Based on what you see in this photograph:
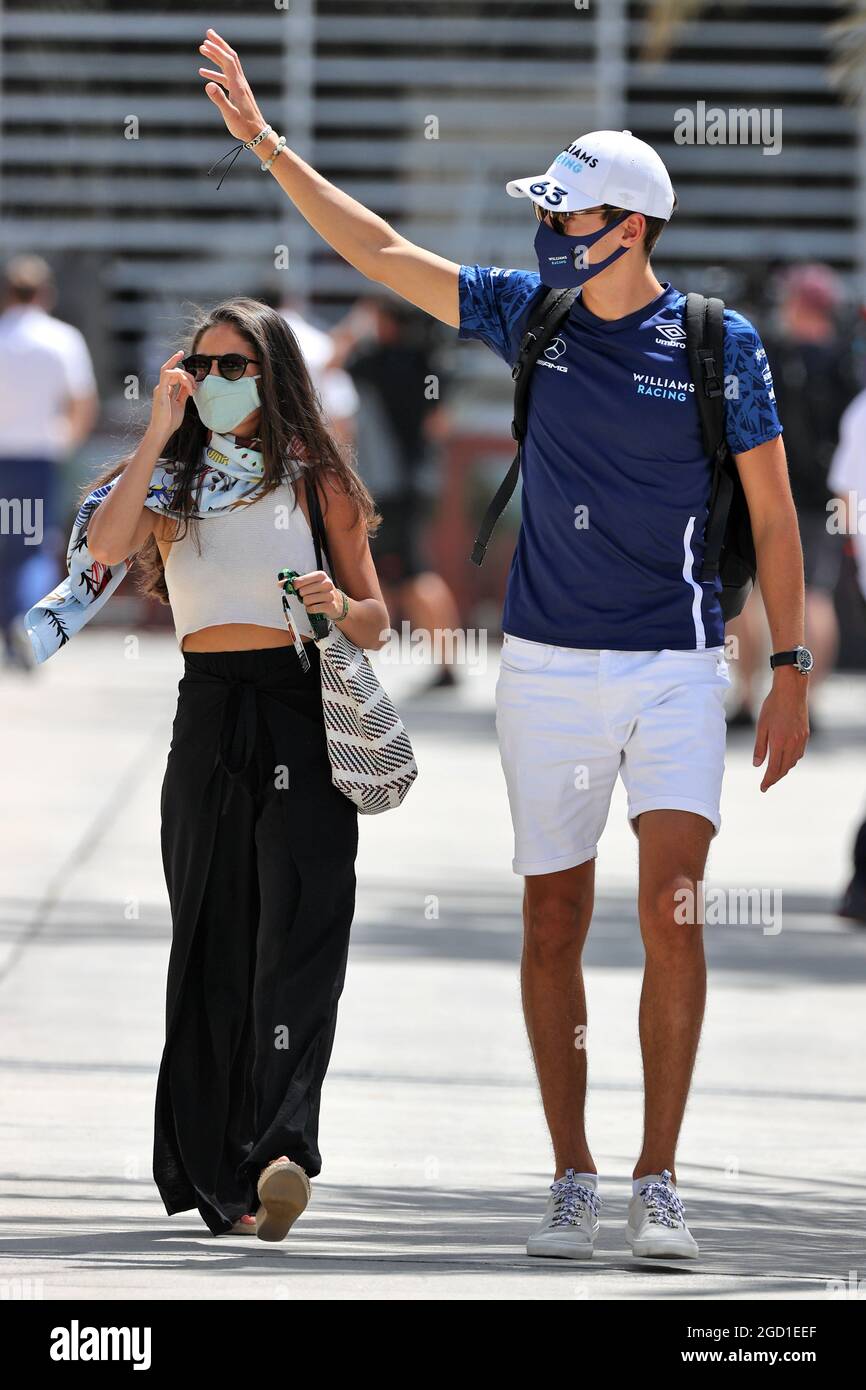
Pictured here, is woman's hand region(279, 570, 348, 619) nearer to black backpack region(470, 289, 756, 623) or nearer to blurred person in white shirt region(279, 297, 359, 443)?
black backpack region(470, 289, 756, 623)

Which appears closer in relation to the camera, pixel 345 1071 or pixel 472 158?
pixel 345 1071

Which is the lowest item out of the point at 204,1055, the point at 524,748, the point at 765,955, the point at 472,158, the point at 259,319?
the point at 765,955

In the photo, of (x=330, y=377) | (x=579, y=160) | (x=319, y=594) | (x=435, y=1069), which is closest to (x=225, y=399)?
(x=319, y=594)

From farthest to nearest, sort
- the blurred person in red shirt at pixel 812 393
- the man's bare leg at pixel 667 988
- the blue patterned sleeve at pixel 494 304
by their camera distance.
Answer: the blurred person in red shirt at pixel 812 393 → the blue patterned sleeve at pixel 494 304 → the man's bare leg at pixel 667 988

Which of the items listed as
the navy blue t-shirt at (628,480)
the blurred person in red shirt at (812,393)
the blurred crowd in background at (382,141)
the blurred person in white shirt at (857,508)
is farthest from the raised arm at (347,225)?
the blurred crowd in background at (382,141)

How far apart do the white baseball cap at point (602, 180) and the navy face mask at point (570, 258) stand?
50 millimetres

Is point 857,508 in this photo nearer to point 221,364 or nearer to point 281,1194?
point 221,364

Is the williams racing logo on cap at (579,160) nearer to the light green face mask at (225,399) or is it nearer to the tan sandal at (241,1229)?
the light green face mask at (225,399)

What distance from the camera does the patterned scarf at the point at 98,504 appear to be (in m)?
5.05

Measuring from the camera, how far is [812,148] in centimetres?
2169

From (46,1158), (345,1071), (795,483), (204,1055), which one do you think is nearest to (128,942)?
(345,1071)
